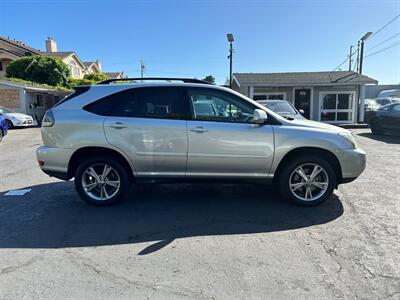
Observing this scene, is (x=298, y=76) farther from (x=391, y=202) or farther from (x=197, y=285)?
(x=197, y=285)

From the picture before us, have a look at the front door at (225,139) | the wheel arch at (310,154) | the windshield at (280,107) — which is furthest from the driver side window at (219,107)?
the windshield at (280,107)

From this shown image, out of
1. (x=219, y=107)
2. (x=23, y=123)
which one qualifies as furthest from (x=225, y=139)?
(x=23, y=123)

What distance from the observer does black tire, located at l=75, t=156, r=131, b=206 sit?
15.3 ft

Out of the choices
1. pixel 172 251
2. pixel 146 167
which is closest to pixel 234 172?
pixel 146 167

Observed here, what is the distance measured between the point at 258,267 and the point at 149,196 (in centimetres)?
265

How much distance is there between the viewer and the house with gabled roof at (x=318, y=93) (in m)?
19.6

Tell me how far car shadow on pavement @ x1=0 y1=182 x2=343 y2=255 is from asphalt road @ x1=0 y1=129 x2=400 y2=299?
0.05ft

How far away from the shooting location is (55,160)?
468 centimetres

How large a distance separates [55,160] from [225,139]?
2592 mm

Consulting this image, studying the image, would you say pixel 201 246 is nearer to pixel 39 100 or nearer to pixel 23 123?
pixel 23 123

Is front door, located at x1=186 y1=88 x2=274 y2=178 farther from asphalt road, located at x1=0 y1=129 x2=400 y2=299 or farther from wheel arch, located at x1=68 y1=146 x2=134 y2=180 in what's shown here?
wheel arch, located at x1=68 y1=146 x2=134 y2=180

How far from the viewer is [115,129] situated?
4566 mm

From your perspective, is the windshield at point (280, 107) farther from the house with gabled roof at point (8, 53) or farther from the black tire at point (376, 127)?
the house with gabled roof at point (8, 53)

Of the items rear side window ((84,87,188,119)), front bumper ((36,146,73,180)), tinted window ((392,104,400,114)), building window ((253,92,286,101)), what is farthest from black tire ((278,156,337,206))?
building window ((253,92,286,101))
